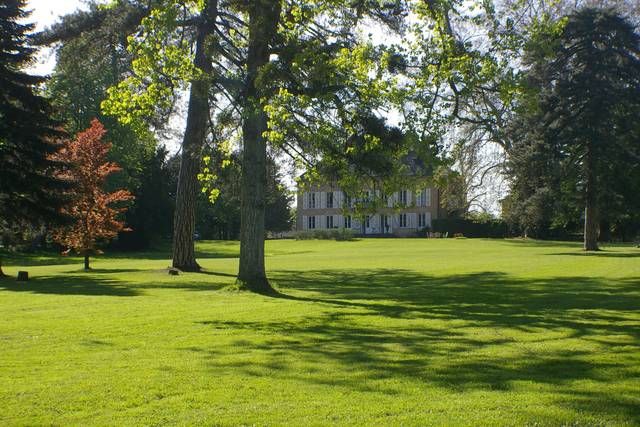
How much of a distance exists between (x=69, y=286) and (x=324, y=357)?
13.7m

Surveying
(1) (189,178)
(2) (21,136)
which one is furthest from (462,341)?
(2) (21,136)

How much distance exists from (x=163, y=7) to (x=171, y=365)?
10.2 meters

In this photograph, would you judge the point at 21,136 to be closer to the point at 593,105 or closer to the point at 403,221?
the point at 593,105

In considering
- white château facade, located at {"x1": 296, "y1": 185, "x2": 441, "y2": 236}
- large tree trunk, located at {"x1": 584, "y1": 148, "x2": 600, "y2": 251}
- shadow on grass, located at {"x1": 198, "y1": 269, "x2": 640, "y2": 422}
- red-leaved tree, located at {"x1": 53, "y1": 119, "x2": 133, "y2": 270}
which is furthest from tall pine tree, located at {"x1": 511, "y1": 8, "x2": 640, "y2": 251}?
white château facade, located at {"x1": 296, "y1": 185, "x2": 441, "y2": 236}

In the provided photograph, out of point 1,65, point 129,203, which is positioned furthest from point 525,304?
point 129,203

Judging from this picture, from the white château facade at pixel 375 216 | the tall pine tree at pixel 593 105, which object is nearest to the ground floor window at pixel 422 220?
the white château facade at pixel 375 216

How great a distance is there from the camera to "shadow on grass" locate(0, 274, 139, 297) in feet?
57.0

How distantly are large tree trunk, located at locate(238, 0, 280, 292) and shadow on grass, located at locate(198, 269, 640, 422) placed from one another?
1078mm

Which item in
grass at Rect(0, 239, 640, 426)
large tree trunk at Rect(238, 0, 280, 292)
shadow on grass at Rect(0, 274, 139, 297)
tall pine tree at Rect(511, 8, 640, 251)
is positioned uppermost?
tall pine tree at Rect(511, 8, 640, 251)

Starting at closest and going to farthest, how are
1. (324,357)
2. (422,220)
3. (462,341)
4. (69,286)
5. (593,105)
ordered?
(324,357) < (462,341) < (69,286) < (593,105) < (422,220)

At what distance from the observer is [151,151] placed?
5138 cm

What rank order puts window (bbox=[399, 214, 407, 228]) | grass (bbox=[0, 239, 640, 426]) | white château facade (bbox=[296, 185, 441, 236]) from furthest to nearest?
window (bbox=[399, 214, 407, 228]) → white château facade (bbox=[296, 185, 441, 236]) → grass (bbox=[0, 239, 640, 426])

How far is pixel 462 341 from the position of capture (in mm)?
9094

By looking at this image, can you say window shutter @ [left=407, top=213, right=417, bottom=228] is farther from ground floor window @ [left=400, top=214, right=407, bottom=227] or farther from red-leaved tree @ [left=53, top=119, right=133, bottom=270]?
red-leaved tree @ [left=53, top=119, right=133, bottom=270]
